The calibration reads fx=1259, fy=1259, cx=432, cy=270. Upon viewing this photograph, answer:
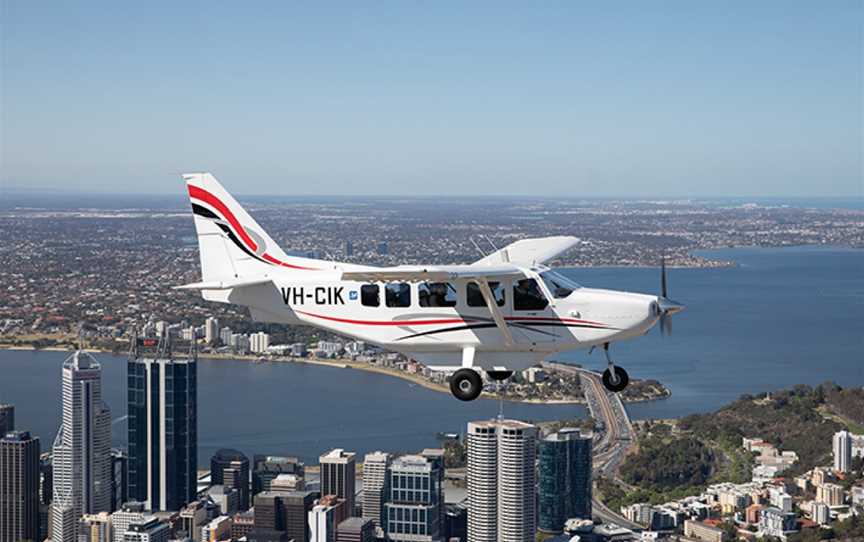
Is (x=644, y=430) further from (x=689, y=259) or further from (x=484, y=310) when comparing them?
(x=689, y=259)

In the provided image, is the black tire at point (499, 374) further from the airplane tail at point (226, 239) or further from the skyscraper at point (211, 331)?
the skyscraper at point (211, 331)

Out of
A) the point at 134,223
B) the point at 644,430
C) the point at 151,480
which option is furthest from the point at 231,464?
the point at 134,223

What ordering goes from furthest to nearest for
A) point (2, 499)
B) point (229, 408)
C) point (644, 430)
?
point (229, 408)
point (644, 430)
point (2, 499)

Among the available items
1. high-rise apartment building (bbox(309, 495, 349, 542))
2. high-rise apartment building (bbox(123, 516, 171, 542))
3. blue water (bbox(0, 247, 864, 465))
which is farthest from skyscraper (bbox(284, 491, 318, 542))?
blue water (bbox(0, 247, 864, 465))

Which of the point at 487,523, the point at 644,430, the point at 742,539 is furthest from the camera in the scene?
the point at 644,430

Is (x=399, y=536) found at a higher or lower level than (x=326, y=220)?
lower

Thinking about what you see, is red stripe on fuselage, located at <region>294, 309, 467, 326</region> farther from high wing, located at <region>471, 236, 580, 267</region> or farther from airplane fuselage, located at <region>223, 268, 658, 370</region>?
high wing, located at <region>471, 236, 580, 267</region>

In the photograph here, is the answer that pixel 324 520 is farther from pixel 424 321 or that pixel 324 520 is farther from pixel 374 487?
pixel 424 321
